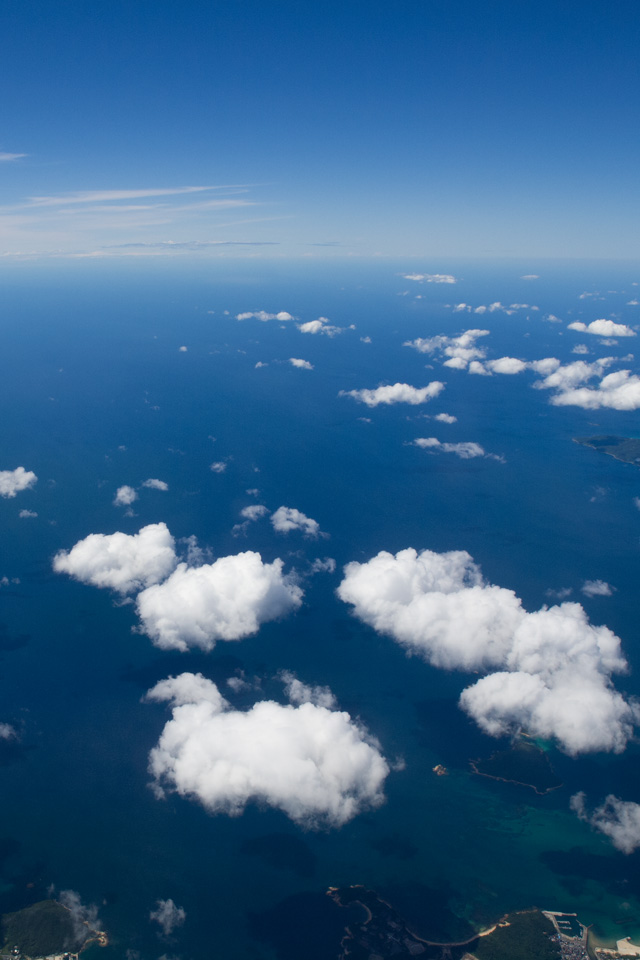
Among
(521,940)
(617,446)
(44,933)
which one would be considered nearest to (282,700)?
(44,933)

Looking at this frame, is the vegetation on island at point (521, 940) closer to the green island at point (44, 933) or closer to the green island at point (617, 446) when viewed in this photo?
the green island at point (44, 933)

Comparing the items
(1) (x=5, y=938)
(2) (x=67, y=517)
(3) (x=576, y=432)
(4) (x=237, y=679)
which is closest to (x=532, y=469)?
(3) (x=576, y=432)

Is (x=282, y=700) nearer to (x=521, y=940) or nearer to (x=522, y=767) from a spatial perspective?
(x=522, y=767)

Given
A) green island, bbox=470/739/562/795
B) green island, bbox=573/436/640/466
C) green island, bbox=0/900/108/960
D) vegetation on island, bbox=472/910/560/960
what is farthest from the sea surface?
green island, bbox=573/436/640/466

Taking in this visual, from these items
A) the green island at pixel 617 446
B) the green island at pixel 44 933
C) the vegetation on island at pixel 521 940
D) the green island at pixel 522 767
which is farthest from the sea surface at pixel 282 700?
the green island at pixel 617 446

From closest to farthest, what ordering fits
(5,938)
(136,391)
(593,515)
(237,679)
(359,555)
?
(5,938) < (237,679) < (359,555) < (593,515) < (136,391)

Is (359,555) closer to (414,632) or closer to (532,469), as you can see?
(414,632)

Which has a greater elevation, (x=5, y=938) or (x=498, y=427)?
(x=498, y=427)
